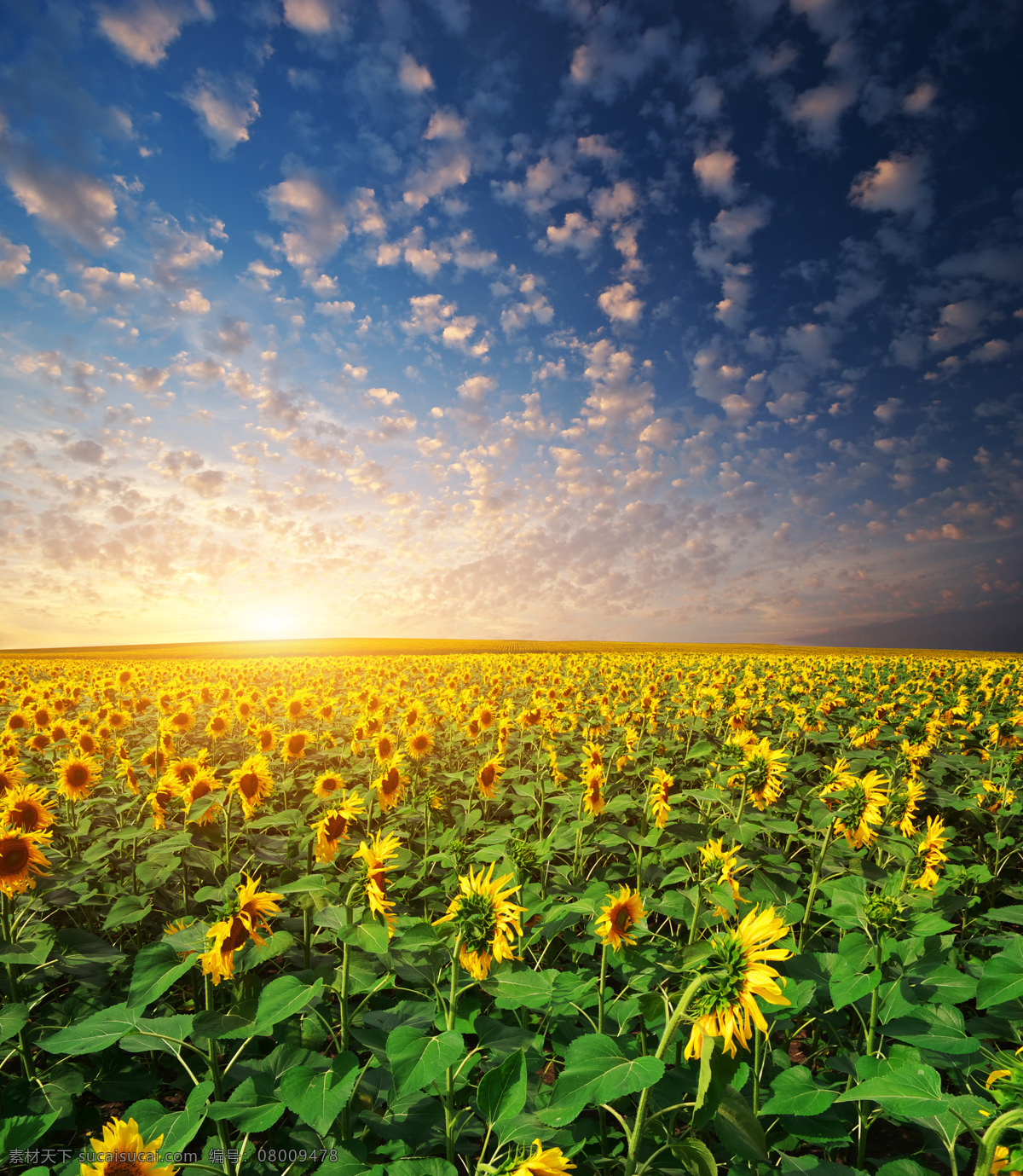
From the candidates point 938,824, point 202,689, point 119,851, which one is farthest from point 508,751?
point 202,689

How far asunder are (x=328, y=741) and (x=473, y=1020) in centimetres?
730

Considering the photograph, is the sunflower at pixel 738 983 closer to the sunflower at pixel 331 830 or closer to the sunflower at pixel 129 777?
the sunflower at pixel 331 830

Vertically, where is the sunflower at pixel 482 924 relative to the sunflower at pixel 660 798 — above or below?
above

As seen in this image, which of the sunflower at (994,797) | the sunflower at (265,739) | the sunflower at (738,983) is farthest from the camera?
the sunflower at (265,739)

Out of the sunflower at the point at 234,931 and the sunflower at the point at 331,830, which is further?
the sunflower at the point at 331,830

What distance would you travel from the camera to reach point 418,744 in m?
7.92

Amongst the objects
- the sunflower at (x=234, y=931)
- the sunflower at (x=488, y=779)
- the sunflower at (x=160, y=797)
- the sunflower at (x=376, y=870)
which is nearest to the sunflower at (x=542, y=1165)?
the sunflower at (x=376, y=870)

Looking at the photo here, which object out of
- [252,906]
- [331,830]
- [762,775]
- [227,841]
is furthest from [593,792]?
[252,906]

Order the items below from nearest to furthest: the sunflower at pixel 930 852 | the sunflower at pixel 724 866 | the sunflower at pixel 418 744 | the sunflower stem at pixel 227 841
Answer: the sunflower at pixel 724 866, the sunflower at pixel 930 852, the sunflower stem at pixel 227 841, the sunflower at pixel 418 744

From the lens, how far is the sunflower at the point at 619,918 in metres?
2.96

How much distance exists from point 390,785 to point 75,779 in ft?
12.4

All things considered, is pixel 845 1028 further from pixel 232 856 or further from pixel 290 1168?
pixel 232 856

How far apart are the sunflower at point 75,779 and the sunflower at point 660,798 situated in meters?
6.33

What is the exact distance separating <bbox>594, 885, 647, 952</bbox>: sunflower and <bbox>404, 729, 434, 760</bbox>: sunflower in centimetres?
518
